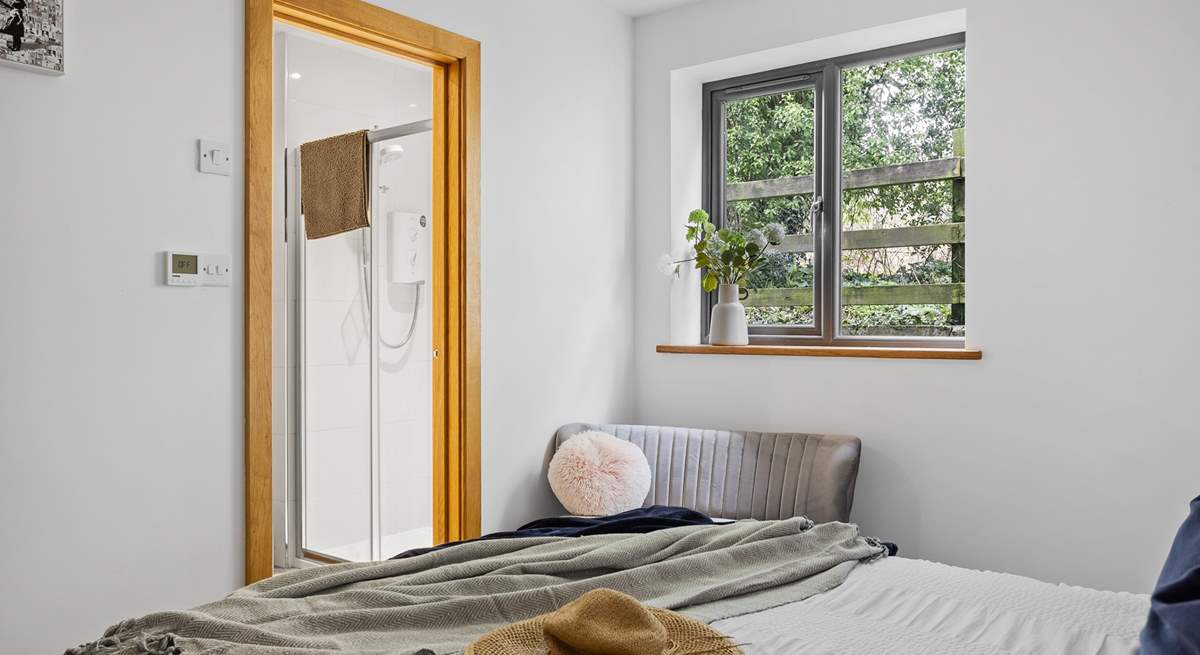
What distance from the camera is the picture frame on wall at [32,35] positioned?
198 cm

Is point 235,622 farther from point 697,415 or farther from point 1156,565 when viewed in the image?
point 1156,565

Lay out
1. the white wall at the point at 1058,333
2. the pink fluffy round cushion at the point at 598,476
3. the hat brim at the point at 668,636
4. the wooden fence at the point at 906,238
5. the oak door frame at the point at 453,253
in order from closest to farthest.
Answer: the hat brim at the point at 668,636 < the white wall at the point at 1058,333 < the oak door frame at the point at 453,253 < the pink fluffy round cushion at the point at 598,476 < the wooden fence at the point at 906,238

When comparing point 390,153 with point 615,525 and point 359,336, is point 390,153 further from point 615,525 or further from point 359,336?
point 615,525

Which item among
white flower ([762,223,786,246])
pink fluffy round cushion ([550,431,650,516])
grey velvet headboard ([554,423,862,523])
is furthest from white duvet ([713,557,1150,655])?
white flower ([762,223,786,246])

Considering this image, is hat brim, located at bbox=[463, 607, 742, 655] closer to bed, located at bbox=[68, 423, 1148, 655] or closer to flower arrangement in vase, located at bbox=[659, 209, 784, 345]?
bed, located at bbox=[68, 423, 1148, 655]

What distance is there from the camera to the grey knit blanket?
155 centimetres

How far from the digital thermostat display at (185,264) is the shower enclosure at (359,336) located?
1.30 m

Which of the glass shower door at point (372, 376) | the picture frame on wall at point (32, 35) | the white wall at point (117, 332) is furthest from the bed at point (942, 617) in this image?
the glass shower door at point (372, 376)

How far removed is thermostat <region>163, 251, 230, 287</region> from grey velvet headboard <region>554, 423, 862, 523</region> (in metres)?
1.55

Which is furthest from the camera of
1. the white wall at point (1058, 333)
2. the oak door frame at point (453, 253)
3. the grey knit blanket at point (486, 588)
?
the oak door frame at point (453, 253)

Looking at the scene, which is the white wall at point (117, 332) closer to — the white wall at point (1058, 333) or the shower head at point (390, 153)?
the shower head at point (390, 153)

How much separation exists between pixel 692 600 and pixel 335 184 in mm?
2568

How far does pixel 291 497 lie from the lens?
12.5 feet

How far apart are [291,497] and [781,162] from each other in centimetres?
265
